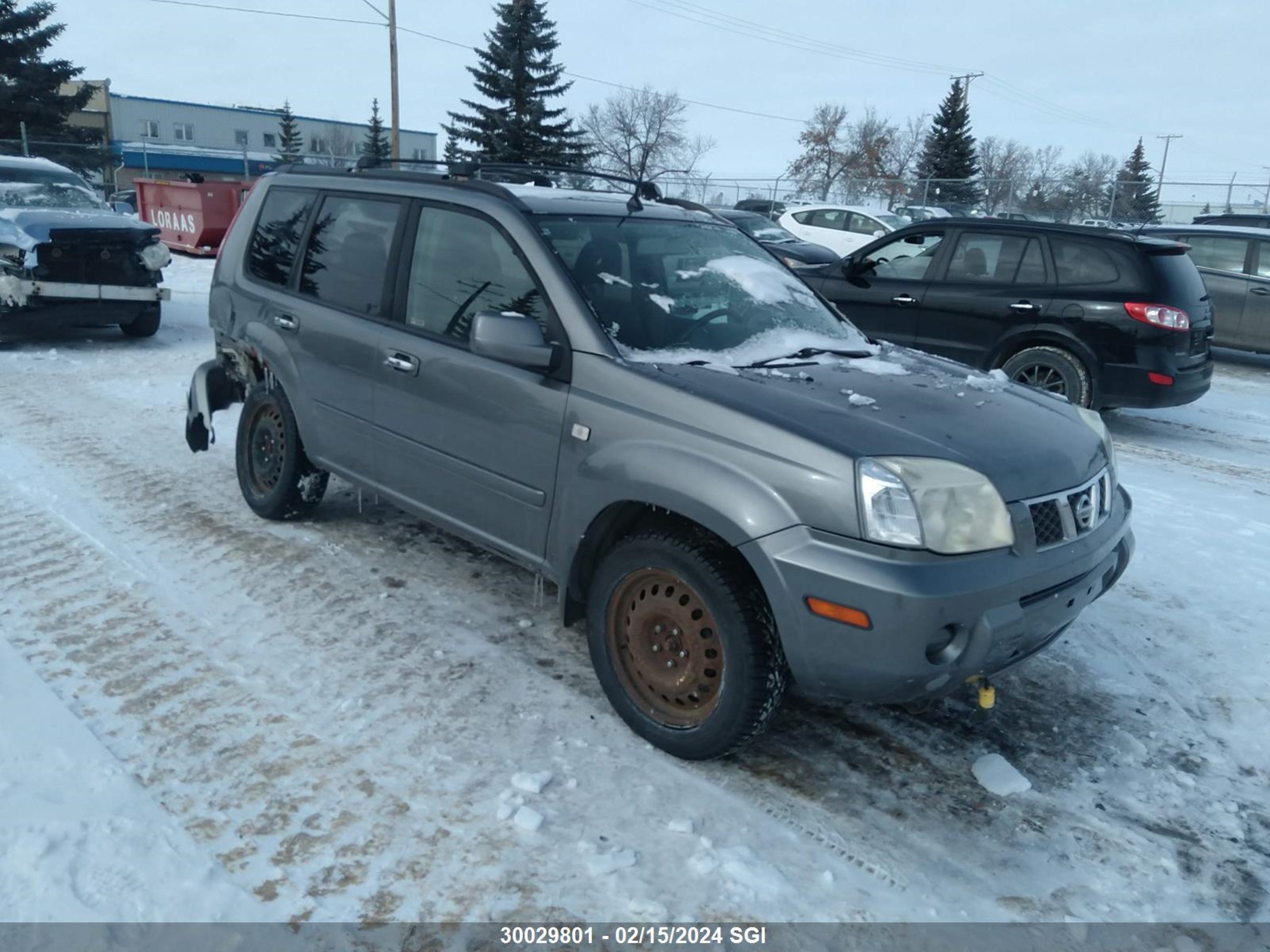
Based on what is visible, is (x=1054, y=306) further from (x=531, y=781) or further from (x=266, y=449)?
(x=531, y=781)

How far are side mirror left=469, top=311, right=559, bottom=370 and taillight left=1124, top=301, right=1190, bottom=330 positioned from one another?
614cm

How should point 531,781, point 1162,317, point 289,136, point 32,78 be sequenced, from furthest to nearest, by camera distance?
1. point 289,136
2. point 32,78
3. point 1162,317
4. point 531,781

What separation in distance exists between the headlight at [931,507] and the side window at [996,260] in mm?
6199

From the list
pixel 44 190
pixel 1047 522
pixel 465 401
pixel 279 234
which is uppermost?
pixel 44 190

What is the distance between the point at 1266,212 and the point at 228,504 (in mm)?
27326

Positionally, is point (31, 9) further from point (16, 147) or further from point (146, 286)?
point (146, 286)

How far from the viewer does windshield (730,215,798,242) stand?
703 inches

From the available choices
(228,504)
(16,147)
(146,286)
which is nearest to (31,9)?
(16,147)

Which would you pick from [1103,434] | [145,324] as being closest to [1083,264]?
[1103,434]

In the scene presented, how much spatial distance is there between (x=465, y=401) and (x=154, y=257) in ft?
28.2

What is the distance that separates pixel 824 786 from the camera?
327 centimetres

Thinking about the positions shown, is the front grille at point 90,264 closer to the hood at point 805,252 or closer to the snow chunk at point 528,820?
the hood at point 805,252

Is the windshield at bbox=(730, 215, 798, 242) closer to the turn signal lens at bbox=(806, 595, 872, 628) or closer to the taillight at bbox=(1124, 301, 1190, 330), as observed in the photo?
the taillight at bbox=(1124, 301, 1190, 330)

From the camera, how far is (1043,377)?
8430 millimetres
